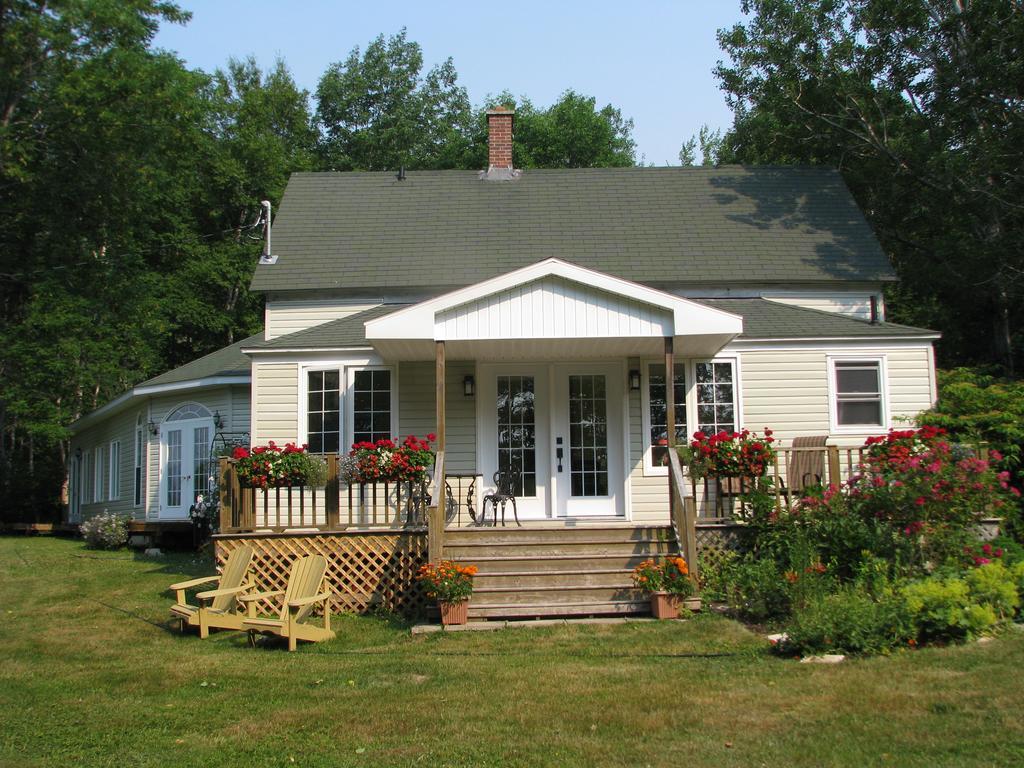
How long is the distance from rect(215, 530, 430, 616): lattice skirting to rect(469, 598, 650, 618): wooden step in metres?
1.05

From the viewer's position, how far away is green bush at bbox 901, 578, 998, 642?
761 cm

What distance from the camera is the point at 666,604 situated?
9594 millimetres

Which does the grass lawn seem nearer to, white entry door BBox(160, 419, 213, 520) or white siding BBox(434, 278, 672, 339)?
white siding BBox(434, 278, 672, 339)

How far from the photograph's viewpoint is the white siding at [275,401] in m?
13.0

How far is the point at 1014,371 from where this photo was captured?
20.0 meters

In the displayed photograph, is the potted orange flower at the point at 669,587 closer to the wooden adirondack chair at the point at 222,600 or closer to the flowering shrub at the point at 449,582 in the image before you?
the flowering shrub at the point at 449,582

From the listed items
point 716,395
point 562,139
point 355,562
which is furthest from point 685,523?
point 562,139

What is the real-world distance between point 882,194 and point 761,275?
9.39 metres

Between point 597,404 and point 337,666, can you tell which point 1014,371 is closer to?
point 597,404

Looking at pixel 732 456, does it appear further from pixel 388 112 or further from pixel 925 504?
pixel 388 112

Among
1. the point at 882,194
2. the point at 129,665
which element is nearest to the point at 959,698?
the point at 129,665

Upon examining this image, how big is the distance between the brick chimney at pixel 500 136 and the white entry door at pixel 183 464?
7.36 m

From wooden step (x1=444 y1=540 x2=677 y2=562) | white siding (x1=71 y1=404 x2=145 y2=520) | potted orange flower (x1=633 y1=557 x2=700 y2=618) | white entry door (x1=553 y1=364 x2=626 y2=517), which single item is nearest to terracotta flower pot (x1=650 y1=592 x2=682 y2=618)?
potted orange flower (x1=633 y1=557 x2=700 y2=618)

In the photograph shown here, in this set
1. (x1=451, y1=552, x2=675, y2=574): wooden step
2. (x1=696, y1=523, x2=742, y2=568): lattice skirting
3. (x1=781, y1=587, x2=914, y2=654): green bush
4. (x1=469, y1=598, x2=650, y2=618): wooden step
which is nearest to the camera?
(x1=781, y1=587, x2=914, y2=654): green bush
